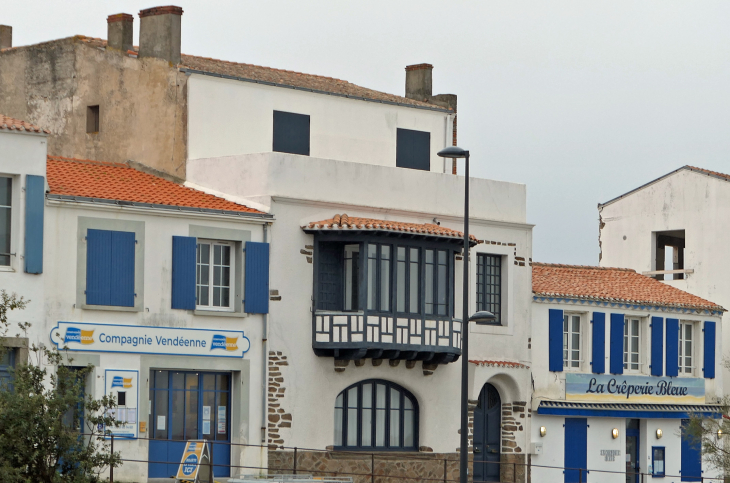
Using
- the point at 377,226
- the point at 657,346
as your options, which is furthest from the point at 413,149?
the point at 657,346

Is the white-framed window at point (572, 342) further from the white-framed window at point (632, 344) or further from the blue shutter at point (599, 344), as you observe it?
the white-framed window at point (632, 344)

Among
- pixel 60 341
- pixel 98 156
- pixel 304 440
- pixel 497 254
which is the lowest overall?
pixel 304 440

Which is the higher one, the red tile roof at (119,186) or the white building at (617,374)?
the red tile roof at (119,186)

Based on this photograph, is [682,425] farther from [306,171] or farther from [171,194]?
[171,194]

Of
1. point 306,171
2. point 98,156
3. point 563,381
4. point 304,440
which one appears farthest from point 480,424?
point 98,156

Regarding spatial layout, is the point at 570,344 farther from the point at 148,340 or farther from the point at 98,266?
the point at 98,266

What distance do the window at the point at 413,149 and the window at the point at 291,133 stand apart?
3258 mm

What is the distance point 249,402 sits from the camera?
3177cm

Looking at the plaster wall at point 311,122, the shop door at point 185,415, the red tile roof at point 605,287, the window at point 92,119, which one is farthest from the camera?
the red tile roof at point 605,287

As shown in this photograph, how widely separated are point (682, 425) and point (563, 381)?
5285mm

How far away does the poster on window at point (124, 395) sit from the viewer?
29.7 meters

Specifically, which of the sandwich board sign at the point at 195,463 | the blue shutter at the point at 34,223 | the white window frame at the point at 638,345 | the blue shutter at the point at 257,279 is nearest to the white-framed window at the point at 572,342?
the white window frame at the point at 638,345

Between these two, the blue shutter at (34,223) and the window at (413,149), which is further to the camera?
the window at (413,149)

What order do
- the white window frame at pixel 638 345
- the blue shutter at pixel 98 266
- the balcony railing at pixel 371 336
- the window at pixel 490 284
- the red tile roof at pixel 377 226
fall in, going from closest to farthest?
the blue shutter at pixel 98 266, the red tile roof at pixel 377 226, the balcony railing at pixel 371 336, the window at pixel 490 284, the white window frame at pixel 638 345
